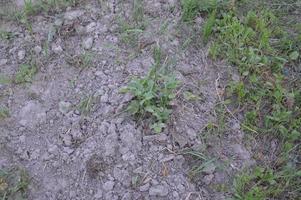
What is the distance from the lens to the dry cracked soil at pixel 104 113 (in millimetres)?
2428

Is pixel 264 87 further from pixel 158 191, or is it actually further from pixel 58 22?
pixel 58 22

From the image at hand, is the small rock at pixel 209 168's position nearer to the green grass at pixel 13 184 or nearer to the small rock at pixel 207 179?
the small rock at pixel 207 179

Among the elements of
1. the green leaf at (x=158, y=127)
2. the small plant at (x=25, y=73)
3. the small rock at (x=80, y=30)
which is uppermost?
the small rock at (x=80, y=30)

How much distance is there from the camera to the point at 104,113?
8.70 ft

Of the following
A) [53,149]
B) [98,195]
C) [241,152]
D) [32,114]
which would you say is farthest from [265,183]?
[32,114]

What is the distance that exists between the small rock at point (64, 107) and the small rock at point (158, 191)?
29.9 inches

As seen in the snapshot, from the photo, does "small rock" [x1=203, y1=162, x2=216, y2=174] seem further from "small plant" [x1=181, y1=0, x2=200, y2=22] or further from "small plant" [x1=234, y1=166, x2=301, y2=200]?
"small plant" [x1=181, y1=0, x2=200, y2=22]

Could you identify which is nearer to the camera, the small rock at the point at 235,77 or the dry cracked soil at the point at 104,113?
the dry cracked soil at the point at 104,113

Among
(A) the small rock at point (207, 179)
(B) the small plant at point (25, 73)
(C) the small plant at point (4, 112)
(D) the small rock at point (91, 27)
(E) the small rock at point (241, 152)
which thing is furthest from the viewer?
(D) the small rock at point (91, 27)

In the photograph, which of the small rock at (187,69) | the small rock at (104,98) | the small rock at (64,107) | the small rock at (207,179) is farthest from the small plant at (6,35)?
the small rock at (207,179)

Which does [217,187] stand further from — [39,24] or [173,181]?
[39,24]

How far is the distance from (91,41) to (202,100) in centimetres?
90

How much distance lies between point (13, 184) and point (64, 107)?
1.91ft

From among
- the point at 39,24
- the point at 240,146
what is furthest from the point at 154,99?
the point at 39,24
